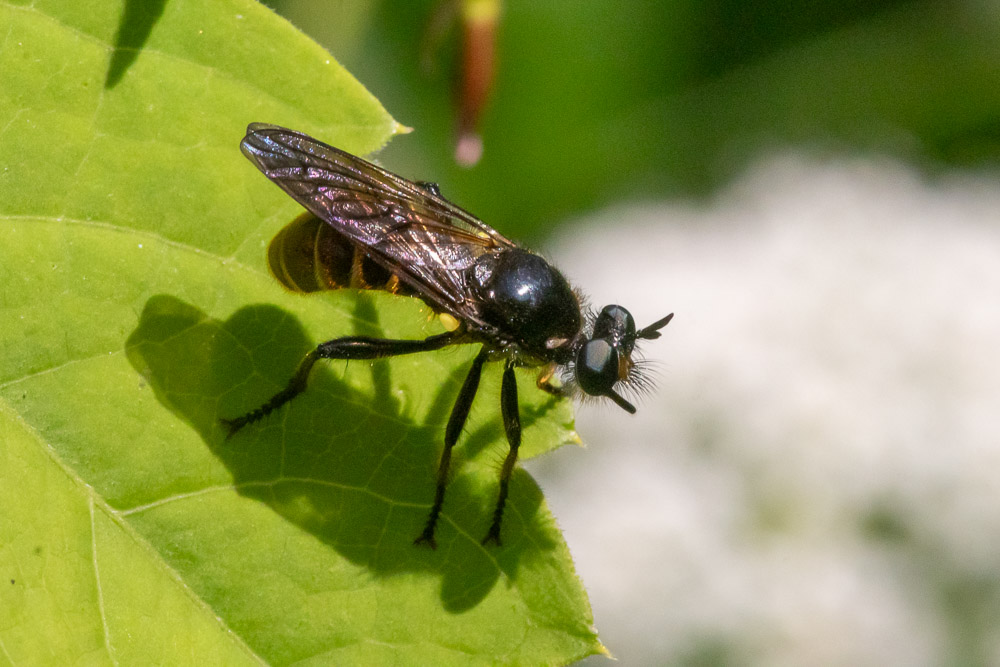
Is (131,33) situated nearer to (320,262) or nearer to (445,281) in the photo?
(320,262)

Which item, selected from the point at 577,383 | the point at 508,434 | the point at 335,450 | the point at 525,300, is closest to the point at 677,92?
the point at 525,300

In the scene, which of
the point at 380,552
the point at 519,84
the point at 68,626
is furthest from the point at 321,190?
the point at 519,84

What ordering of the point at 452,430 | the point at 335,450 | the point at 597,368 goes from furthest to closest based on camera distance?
the point at 597,368 < the point at 452,430 < the point at 335,450

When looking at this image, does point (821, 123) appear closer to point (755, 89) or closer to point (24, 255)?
point (755, 89)

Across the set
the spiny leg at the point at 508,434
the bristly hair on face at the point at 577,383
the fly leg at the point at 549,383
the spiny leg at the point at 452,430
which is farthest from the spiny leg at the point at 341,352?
the bristly hair on face at the point at 577,383

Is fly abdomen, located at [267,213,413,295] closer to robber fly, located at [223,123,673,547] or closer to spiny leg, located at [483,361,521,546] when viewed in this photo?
robber fly, located at [223,123,673,547]

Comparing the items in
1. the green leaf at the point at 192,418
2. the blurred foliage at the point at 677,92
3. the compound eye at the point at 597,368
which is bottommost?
the green leaf at the point at 192,418

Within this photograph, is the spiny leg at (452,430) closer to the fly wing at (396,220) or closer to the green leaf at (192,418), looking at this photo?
the green leaf at (192,418)

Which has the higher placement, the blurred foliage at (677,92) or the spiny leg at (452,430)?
the blurred foliage at (677,92)
